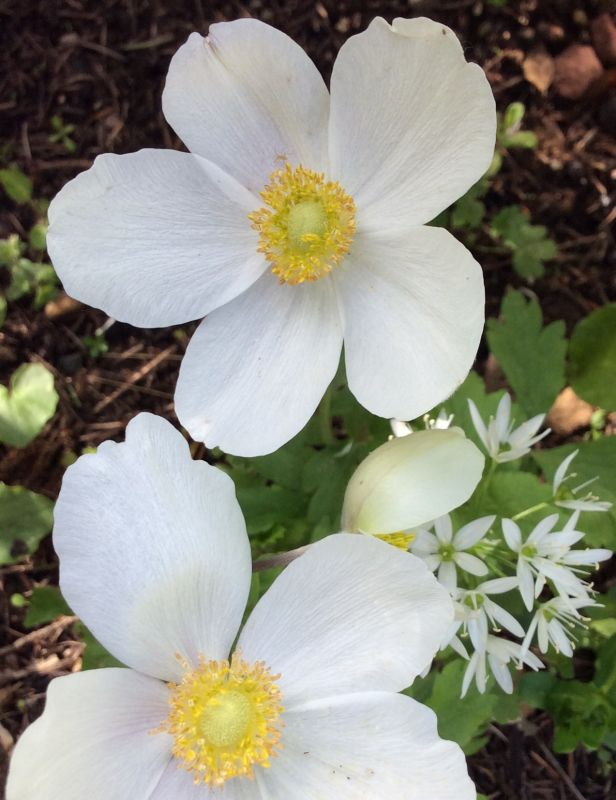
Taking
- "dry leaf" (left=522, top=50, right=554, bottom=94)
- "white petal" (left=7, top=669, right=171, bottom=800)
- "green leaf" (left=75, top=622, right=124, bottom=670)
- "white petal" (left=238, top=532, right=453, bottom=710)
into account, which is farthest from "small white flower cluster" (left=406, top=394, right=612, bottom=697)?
"dry leaf" (left=522, top=50, right=554, bottom=94)

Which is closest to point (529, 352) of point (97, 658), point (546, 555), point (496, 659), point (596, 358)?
point (596, 358)

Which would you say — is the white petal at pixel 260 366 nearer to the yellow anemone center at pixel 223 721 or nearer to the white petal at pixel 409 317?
the white petal at pixel 409 317

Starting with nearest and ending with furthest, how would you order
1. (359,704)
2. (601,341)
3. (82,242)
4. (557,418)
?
1. (359,704)
2. (82,242)
3. (601,341)
4. (557,418)

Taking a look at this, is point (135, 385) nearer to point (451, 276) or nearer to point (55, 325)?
point (55, 325)

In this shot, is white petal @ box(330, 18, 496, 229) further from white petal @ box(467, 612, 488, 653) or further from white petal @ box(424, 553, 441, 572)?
white petal @ box(467, 612, 488, 653)

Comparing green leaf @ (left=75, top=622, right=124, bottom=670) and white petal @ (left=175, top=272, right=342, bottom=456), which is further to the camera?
green leaf @ (left=75, top=622, right=124, bottom=670)

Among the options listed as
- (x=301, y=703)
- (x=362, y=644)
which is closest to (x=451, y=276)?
(x=362, y=644)

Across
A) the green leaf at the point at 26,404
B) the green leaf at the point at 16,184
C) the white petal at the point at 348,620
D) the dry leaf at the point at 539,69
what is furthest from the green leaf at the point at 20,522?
the dry leaf at the point at 539,69
